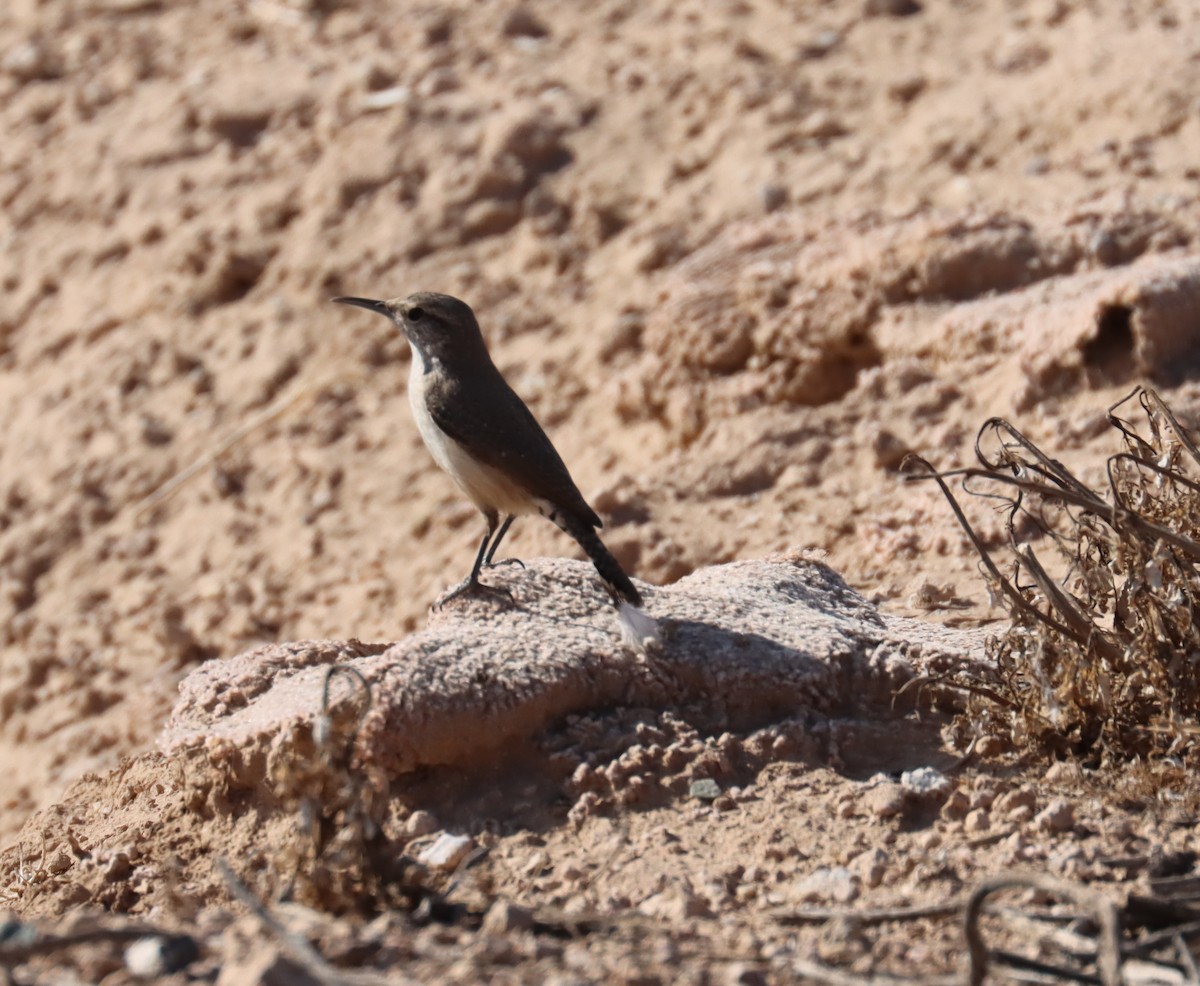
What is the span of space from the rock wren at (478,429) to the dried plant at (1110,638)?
4.39 feet

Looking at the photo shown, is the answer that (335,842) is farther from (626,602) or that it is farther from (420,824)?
(626,602)

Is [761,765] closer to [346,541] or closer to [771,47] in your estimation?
[346,541]

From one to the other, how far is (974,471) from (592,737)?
51.5 inches

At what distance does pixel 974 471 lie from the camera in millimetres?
3527

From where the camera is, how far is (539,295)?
8.36 meters

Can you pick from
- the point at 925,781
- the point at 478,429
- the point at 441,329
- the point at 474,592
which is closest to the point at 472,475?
the point at 478,429

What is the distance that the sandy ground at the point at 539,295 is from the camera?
6.72 m

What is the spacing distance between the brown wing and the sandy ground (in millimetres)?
1138

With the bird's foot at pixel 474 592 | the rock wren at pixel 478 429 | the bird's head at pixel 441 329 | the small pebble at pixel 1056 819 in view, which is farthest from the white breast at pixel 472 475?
the small pebble at pixel 1056 819

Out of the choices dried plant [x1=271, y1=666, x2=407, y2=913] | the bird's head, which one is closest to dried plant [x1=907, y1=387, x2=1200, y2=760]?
dried plant [x1=271, y1=666, x2=407, y2=913]

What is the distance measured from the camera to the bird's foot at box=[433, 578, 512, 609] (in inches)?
186

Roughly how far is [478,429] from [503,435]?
0.12 metres

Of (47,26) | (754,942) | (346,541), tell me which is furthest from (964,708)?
(47,26)

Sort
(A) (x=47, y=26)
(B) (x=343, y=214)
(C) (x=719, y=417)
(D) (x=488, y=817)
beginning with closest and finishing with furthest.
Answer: (D) (x=488, y=817)
(C) (x=719, y=417)
(B) (x=343, y=214)
(A) (x=47, y=26)
